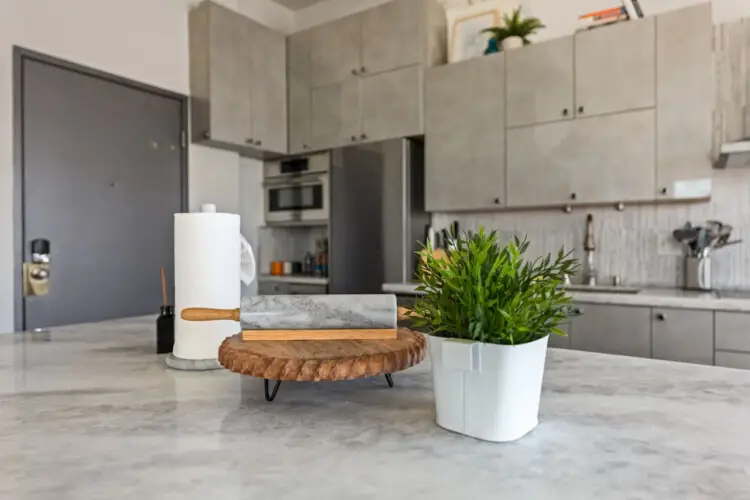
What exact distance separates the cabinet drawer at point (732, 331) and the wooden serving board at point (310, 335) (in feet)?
6.28

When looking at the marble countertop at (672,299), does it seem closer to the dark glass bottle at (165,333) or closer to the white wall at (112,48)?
the dark glass bottle at (165,333)

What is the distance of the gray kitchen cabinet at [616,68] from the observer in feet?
8.41

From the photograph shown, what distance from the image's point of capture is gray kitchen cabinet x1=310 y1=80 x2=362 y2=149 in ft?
11.5

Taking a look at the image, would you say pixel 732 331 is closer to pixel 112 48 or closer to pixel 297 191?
pixel 297 191

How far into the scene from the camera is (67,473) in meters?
0.60

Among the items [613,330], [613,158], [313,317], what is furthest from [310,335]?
[613,158]

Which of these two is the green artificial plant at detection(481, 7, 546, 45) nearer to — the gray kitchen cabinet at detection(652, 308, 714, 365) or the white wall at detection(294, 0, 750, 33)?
the white wall at detection(294, 0, 750, 33)

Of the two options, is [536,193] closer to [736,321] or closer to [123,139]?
[736,321]

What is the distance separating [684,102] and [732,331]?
1.10 metres

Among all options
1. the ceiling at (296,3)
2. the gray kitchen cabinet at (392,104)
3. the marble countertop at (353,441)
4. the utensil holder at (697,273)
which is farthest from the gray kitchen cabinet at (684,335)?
the ceiling at (296,3)

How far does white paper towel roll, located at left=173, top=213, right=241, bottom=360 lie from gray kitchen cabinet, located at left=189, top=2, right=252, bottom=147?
243cm

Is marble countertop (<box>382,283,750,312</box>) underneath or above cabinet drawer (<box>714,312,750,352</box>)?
above

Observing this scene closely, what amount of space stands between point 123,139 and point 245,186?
1099mm

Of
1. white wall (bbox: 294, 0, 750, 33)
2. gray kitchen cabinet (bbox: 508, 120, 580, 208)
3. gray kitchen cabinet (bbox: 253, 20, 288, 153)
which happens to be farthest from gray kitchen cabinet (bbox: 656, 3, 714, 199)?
gray kitchen cabinet (bbox: 253, 20, 288, 153)
